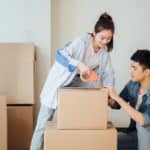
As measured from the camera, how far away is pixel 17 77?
111 inches

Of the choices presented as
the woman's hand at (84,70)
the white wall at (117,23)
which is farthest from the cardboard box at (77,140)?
the white wall at (117,23)

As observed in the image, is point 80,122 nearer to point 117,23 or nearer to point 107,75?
point 107,75

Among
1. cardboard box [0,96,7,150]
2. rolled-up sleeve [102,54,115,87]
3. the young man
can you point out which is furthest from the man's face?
cardboard box [0,96,7,150]

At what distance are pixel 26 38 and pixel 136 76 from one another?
1.24 metres

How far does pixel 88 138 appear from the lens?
180 centimetres

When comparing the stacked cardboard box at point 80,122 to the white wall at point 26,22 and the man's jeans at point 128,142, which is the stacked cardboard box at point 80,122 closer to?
the man's jeans at point 128,142

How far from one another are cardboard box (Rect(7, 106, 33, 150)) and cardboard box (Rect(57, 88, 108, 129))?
1.01 meters

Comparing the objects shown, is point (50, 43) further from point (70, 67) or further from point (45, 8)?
point (70, 67)

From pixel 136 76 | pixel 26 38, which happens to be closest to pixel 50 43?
pixel 26 38

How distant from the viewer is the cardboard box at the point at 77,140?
180cm

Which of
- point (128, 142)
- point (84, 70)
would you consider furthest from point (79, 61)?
point (128, 142)

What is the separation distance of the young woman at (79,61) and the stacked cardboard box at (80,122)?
0.20 meters

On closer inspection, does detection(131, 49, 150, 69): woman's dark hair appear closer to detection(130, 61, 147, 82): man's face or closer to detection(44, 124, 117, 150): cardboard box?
detection(130, 61, 147, 82): man's face

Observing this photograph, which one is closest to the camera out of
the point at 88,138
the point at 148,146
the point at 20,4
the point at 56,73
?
the point at 88,138
